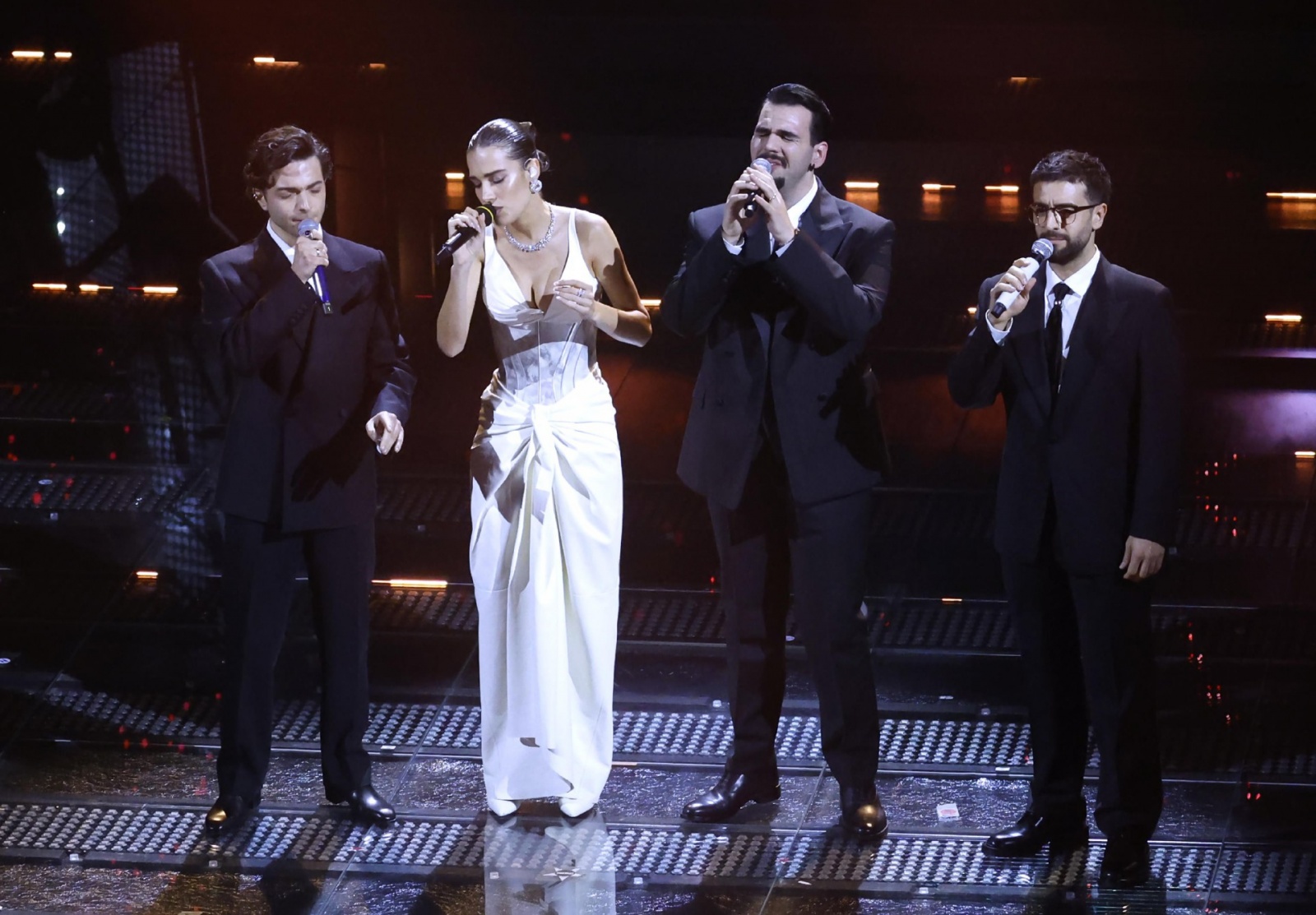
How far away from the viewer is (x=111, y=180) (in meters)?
6.54

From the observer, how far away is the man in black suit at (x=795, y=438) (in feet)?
11.6

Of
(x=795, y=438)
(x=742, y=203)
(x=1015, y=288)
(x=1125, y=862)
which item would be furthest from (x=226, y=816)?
(x=1015, y=288)

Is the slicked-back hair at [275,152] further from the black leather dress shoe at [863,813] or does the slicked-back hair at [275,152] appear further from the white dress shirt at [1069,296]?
the black leather dress shoe at [863,813]

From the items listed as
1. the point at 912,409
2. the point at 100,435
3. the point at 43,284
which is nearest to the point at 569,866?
the point at 912,409

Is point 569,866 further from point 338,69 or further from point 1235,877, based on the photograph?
point 338,69

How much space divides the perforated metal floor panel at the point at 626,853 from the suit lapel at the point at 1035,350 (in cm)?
97

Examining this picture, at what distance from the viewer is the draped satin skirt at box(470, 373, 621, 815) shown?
12.3 ft

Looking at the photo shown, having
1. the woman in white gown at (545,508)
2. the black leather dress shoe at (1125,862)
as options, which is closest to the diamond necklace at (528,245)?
the woman in white gown at (545,508)

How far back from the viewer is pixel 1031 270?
3.17 meters

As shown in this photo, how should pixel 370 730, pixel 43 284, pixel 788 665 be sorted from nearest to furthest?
pixel 370 730 → pixel 788 665 → pixel 43 284

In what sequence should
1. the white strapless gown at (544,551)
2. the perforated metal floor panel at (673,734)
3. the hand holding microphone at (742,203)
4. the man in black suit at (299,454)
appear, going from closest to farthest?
the hand holding microphone at (742,203) < the man in black suit at (299,454) < the white strapless gown at (544,551) < the perforated metal floor panel at (673,734)

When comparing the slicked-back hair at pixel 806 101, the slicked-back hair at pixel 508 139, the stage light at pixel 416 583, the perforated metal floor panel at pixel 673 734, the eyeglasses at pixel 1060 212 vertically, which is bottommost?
the perforated metal floor panel at pixel 673 734

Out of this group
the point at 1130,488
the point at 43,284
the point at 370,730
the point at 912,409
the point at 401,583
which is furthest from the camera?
the point at 43,284

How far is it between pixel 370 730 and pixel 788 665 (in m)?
1.16
